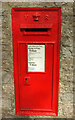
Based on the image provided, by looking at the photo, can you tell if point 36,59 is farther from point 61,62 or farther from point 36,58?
point 61,62

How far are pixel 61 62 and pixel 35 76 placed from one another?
0.51 m

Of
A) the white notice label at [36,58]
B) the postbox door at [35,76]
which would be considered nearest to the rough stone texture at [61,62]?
the postbox door at [35,76]

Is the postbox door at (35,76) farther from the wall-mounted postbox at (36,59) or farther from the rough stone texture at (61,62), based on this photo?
the rough stone texture at (61,62)

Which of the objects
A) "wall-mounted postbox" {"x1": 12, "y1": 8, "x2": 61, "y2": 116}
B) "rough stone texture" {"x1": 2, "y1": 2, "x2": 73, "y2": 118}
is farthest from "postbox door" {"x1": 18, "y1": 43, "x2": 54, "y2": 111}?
"rough stone texture" {"x1": 2, "y1": 2, "x2": 73, "y2": 118}

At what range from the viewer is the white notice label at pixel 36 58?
5.70ft

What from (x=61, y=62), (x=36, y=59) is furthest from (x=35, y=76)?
(x=61, y=62)

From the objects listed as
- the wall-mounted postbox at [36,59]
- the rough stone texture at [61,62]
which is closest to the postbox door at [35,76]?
the wall-mounted postbox at [36,59]

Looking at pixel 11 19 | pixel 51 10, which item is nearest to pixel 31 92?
pixel 11 19

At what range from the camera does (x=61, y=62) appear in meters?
1.83

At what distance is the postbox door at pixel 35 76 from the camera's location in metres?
1.74

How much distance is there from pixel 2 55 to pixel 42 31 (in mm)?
814

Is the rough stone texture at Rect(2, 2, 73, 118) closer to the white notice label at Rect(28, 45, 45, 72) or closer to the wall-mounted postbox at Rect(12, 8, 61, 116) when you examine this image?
the wall-mounted postbox at Rect(12, 8, 61, 116)

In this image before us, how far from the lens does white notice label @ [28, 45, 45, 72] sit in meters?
1.74

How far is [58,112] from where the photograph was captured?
199 cm
